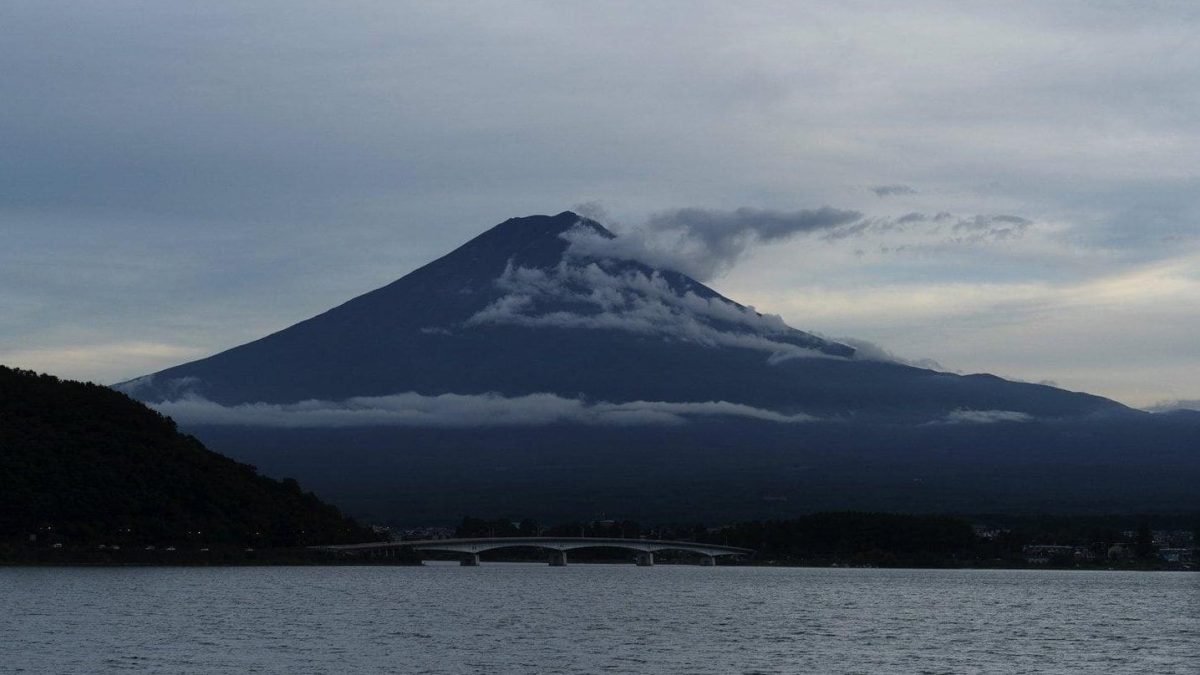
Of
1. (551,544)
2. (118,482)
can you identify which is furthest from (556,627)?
(551,544)

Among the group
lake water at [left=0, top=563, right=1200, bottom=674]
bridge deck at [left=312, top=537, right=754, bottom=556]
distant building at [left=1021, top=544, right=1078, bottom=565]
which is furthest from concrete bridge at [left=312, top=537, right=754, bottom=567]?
lake water at [left=0, top=563, right=1200, bottom=674]

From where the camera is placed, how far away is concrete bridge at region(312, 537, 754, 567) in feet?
436

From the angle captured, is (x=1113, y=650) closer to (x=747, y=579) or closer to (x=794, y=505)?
(x=747, y=579)

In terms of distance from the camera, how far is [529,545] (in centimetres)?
14025

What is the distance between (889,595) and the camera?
311ft

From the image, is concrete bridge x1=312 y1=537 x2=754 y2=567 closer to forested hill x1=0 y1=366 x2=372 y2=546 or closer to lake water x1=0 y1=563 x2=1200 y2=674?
forested hill x1=0 y1=366 x2=372 y2=546

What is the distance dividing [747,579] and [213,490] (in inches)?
1485

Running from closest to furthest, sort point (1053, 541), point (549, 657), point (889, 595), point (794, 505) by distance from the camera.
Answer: point (549, 657), point (889, 595), point (1053, 541), point (794, 505)

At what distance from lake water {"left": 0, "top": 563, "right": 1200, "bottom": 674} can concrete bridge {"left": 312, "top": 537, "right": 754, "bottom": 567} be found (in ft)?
86.6

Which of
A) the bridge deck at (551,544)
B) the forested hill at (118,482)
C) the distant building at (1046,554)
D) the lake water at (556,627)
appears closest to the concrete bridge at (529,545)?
the bridge deck at (551,544)

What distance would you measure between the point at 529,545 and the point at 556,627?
7811cm

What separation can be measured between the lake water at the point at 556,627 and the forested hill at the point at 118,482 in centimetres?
960

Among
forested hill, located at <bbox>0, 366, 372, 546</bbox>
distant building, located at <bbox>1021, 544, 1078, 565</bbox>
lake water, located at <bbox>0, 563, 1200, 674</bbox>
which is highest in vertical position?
forested hill, located at <bbox>0, 366, 372, 546</bbox>

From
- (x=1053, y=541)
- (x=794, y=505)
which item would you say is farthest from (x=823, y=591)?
(x=794, y=505)
